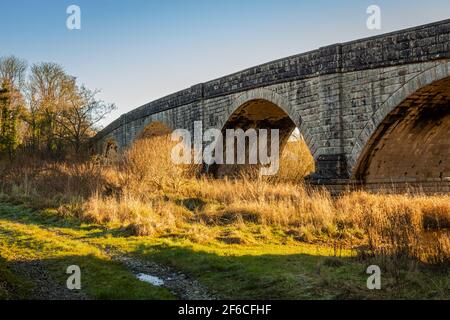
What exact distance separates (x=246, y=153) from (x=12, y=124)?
16857 mm

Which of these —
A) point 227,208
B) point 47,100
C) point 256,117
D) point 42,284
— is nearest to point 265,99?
point 256,117

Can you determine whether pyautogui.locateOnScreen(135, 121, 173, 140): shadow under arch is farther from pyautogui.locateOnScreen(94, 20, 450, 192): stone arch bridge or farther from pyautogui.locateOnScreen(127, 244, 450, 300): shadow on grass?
pyautogui.locateOnScreen(127, 244, 450, 300): shadow on grass

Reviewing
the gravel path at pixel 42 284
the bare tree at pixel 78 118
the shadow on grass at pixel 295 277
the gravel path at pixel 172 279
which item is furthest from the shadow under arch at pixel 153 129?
the shadow on grass at pixel 295 277

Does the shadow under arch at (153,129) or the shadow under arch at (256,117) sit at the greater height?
the shadow under arch at (153,129)

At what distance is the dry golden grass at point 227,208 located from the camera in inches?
352

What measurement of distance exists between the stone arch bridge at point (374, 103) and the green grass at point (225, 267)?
6.04 meters

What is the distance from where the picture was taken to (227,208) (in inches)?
488

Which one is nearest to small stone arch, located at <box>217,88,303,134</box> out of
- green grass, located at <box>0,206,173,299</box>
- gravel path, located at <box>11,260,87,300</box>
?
A: green grass, located at <box>0,206,173,299</box>

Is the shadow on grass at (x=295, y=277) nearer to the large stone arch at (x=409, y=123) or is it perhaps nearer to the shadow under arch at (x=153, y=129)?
the large stone arch at (x=409, y=123)

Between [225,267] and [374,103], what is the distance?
28.4ft

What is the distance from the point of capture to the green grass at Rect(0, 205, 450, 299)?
5418 mm

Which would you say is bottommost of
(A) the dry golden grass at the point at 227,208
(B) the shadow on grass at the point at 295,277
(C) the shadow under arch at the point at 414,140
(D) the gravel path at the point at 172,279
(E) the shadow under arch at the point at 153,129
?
(D) the gravel path at the point at 172,279

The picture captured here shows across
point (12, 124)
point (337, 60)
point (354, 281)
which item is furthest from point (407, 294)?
point (12, 124)

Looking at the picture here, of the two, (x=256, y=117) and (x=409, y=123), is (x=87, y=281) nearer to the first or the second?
(x=409, y=123)
